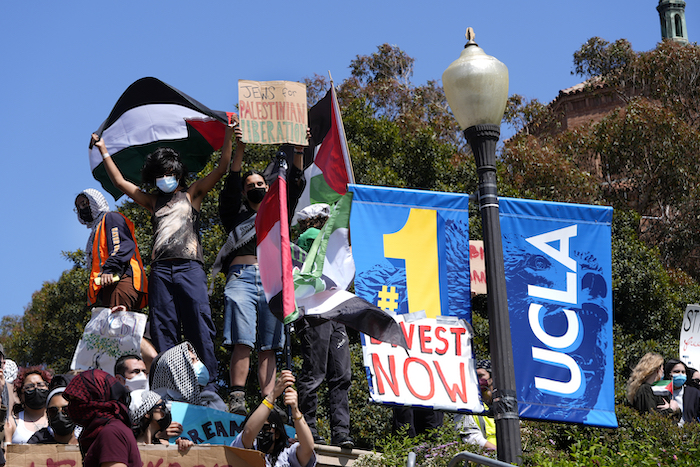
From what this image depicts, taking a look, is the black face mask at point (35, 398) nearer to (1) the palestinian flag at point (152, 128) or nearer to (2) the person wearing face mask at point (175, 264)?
(2) the person wearing face mask at point (175, 264)

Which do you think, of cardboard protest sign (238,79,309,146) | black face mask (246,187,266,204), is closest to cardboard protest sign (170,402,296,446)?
black face mask (246,187,266,204)

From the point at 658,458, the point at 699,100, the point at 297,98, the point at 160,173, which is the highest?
the point at 699,100

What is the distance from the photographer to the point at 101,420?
423 cm

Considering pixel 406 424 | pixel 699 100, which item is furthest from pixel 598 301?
pixel 699 100

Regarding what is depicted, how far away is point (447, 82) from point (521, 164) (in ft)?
53.7

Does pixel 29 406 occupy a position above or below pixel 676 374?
above

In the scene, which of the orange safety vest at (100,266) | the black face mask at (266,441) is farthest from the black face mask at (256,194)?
the black face mask at (266,441)

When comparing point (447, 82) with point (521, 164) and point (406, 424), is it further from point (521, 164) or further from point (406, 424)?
point (521, 164)

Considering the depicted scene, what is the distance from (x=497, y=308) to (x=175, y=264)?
2912mm

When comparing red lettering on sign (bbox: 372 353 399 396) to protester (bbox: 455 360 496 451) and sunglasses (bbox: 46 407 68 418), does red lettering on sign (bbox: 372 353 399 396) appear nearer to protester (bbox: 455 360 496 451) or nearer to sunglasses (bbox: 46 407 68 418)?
protester (bbox: 455 360 496 451)

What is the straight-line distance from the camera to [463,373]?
6.31 m

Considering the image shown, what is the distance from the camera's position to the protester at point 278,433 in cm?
533

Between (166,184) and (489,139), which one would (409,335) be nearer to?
(489,139)

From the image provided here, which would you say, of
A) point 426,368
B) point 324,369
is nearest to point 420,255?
point 426,368
